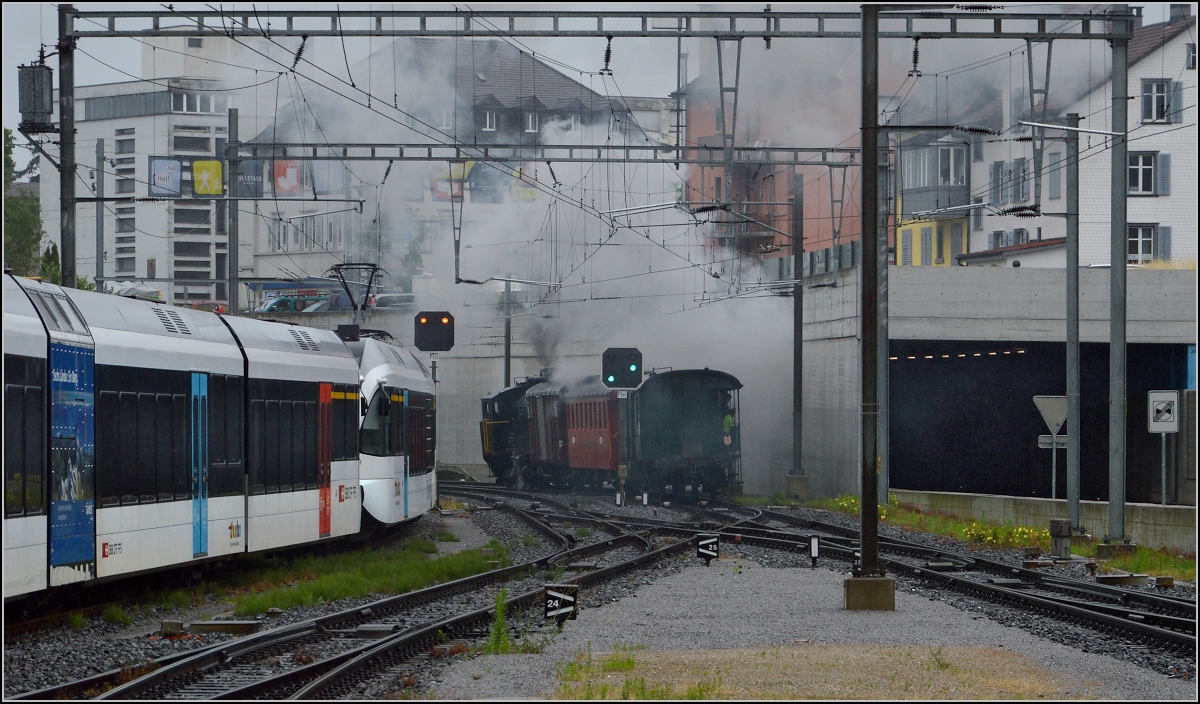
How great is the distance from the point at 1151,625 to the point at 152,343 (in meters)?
9.49

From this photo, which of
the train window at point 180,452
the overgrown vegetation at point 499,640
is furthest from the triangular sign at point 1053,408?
the train window at point 180,452

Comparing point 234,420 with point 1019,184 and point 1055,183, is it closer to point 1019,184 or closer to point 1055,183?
point 1019,184

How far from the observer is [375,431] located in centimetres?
1998

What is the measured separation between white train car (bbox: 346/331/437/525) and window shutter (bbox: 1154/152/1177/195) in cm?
3686

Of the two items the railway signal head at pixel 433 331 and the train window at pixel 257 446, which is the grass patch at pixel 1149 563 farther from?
the railway signal head at pixel 433 331

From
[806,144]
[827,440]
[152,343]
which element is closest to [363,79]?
[806,144]

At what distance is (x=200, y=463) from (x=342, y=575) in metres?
2.52

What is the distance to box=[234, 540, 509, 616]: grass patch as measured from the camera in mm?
14164

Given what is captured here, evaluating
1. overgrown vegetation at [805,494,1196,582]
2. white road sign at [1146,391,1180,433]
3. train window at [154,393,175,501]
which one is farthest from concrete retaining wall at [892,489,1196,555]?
train window at [154,393,175,501]

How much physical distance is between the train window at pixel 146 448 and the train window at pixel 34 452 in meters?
1.94

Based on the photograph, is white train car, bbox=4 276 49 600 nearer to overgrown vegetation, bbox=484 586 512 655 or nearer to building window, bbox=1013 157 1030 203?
overgrown vegetation, bbox=484 586 512 655

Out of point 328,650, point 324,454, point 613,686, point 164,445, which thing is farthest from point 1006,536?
point 613,686

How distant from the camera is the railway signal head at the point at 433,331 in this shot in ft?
96.6

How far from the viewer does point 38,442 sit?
36.3ft
